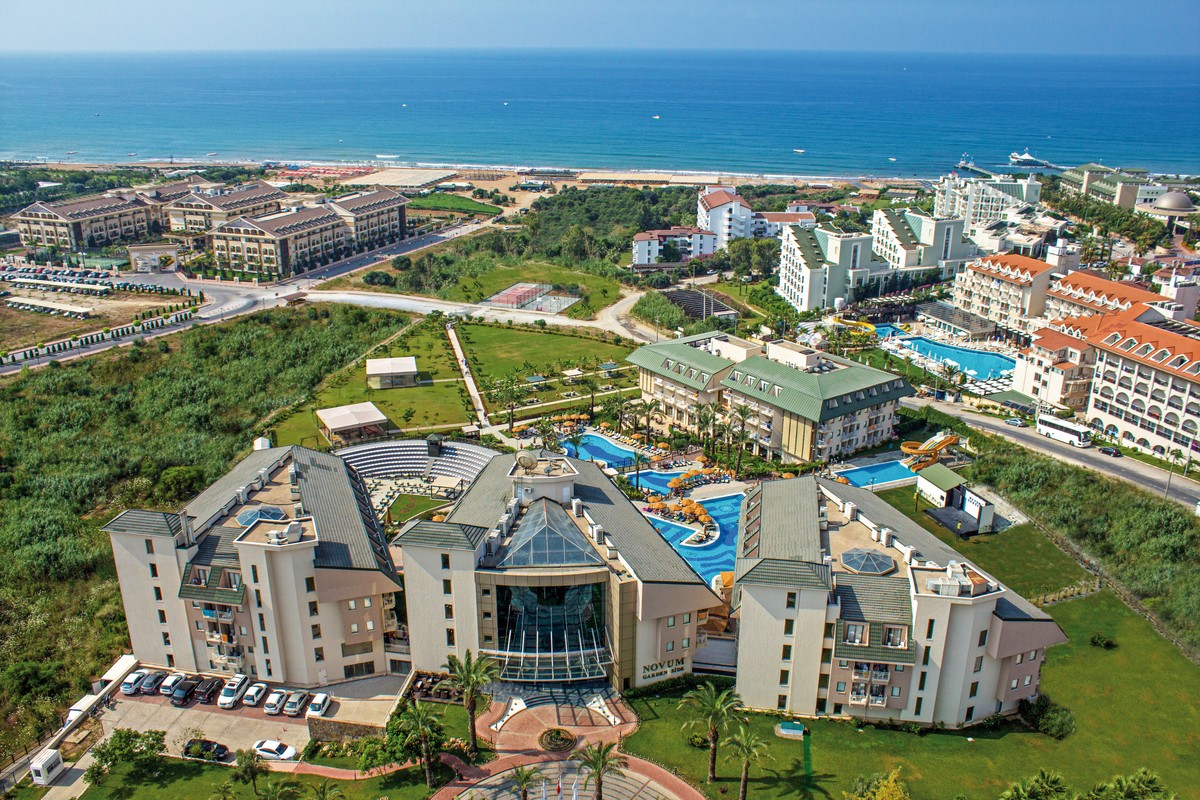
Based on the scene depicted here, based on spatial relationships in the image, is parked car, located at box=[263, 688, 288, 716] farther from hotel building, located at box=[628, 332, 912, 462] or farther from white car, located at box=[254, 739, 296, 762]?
hotel building, located at box=[628, 332, 912, 462]

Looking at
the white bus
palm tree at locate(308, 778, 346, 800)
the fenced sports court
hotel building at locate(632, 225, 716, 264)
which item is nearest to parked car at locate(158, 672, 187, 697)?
palm tree at locate(308, 778, 346, 800)

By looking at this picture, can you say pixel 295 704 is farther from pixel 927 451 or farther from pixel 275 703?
pixel 927 451

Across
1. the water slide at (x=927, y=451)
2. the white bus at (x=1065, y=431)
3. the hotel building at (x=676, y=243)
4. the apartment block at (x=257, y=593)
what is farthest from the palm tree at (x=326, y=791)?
the hotel building at (x=676, y=243)

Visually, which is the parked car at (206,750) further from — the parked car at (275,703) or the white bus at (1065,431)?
the white bus at (1065,431)

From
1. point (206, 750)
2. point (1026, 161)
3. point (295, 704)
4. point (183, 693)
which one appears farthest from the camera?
point (1026, 161)

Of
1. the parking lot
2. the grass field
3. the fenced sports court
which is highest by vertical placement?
the grass field

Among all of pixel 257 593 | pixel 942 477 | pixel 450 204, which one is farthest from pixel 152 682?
pixel 450 204
